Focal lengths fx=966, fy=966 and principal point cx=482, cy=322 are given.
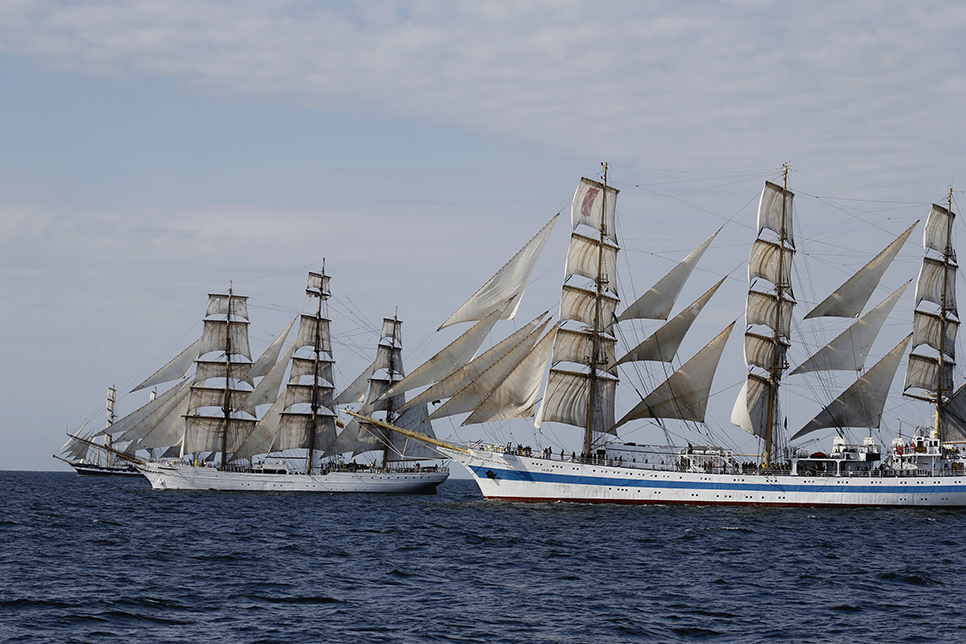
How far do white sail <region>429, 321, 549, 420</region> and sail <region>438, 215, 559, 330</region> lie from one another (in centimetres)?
261

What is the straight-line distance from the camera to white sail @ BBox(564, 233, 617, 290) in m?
62.4

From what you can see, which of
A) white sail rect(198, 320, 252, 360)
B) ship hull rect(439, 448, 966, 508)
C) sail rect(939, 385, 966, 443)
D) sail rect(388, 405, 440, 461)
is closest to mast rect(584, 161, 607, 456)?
ship hull rect(439, 448, 966, 508)

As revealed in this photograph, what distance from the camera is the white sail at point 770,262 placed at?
65562 millimetres

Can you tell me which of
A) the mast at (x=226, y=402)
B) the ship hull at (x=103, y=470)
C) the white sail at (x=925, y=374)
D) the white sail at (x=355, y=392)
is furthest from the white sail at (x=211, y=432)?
the ship hull at (x=103, y=470)

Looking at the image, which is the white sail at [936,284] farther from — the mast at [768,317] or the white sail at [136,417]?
the white sail at [136,417]

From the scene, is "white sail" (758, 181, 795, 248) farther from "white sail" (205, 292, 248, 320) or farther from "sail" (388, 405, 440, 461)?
"white sail" (205, 292, 248, 320)

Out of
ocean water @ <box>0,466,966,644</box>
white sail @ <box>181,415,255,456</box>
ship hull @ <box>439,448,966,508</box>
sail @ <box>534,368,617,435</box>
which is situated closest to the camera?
ocean water @ <box>0,466,966,644</box>

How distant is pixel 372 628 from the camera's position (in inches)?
876

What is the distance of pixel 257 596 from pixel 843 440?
45.4 metres

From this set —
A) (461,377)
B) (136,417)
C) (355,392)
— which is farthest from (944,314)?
(136,417)

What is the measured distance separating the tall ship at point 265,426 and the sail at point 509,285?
2528cm

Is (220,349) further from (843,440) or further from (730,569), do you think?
(730,569)

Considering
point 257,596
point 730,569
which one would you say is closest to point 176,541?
point 257,596

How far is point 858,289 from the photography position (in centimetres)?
6250
